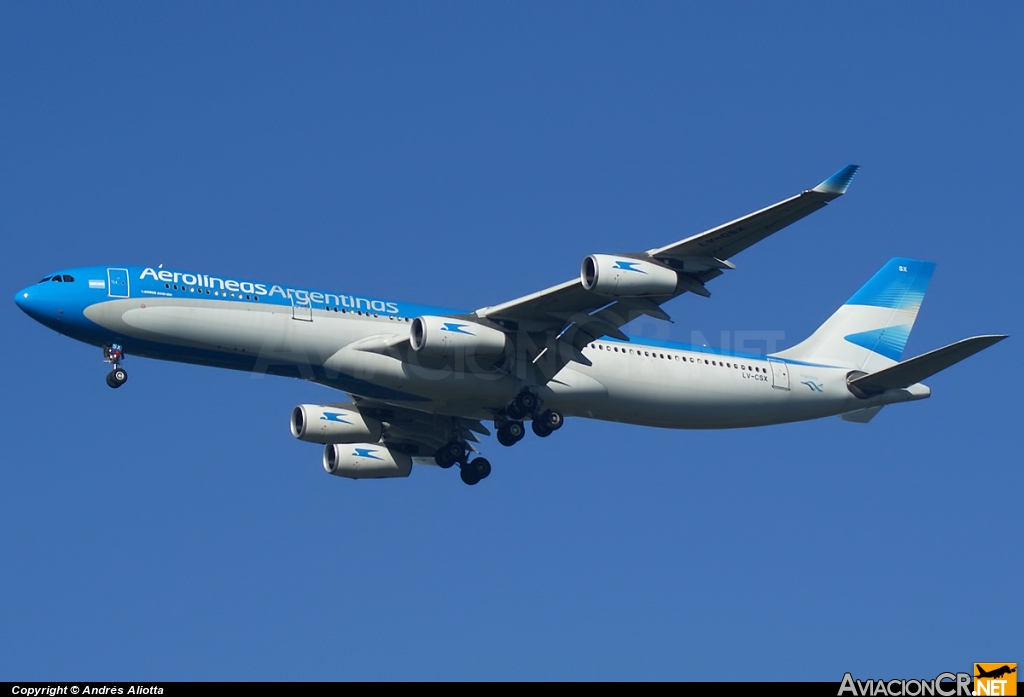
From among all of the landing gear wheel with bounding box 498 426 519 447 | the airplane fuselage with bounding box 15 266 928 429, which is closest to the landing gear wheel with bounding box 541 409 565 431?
the airplane fuselage with bounding box 15 266 928 429

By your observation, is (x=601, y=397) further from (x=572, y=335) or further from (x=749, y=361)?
(x=749, y=361)

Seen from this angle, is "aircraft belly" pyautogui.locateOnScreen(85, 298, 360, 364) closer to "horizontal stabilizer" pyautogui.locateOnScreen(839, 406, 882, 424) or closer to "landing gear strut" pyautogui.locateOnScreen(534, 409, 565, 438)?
"landing gear strut" pyautogui.locateOnScreen(534, 409, 565, 438)

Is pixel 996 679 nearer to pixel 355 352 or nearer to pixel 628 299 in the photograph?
pixel 628 299

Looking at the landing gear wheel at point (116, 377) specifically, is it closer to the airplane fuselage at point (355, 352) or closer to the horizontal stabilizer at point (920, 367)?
the airplane fuselage at point (355, 352)

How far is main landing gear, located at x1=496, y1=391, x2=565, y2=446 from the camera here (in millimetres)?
42781

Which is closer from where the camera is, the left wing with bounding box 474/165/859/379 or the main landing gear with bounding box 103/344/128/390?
the left wing with bounding box 474/165/859/379

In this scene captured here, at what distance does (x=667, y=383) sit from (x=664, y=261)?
722 centimetres

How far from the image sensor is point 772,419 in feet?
156

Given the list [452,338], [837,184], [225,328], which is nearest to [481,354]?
[452,338]

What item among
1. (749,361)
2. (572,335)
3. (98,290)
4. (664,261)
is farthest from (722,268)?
(98,290)

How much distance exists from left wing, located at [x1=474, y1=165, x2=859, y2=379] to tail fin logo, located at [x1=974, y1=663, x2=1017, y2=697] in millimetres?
12084

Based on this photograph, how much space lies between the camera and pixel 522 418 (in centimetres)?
4312

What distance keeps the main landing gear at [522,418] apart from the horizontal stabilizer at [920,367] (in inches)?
449

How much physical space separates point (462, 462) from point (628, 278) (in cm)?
1309
